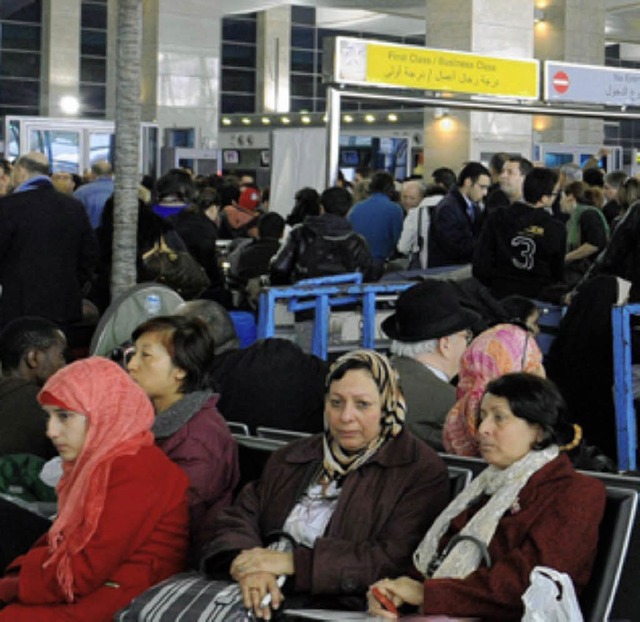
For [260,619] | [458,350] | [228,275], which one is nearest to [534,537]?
[260,619]

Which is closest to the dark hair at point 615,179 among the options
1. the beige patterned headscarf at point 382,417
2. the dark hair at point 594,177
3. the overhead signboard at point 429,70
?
the dark hair at point 594,177

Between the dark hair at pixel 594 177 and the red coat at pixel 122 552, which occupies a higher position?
the dark hair at pixel 594 177

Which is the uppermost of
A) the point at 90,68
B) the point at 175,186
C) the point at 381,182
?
the point at 90,68

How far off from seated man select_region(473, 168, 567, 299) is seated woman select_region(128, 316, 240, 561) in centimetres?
445

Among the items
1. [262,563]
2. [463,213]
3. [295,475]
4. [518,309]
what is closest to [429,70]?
[463,213]

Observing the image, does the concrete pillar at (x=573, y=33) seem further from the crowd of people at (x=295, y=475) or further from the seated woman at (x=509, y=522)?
the seated woman at (x=509, y=522)

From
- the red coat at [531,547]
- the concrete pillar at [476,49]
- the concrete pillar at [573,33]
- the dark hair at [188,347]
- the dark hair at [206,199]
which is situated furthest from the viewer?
the concrete pillar at [573,33]

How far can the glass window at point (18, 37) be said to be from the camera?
155 ft

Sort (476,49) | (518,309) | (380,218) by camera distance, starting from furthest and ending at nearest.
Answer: (476,49), (380,218), (518,309)

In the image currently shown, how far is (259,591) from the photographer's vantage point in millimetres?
4367

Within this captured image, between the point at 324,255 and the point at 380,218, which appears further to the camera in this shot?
the point at 380,218

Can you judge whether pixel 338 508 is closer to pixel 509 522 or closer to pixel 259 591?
pixel 259 591

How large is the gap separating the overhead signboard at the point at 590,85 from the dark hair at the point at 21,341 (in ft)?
31.3

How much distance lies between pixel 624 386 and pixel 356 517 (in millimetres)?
3629
